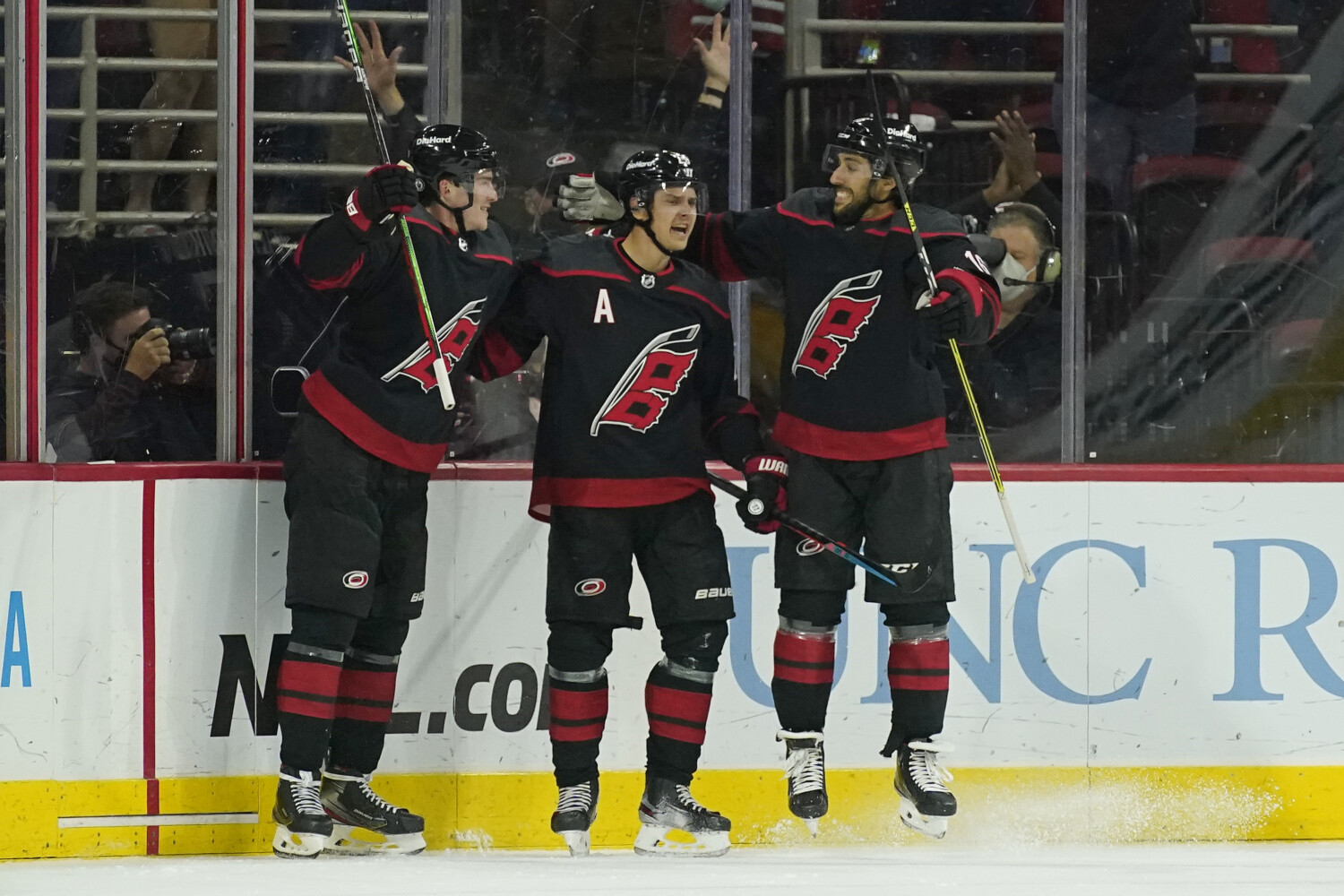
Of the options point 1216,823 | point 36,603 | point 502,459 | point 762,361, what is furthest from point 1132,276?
point 36,603

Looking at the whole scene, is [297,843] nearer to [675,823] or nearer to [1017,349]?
[675,823]

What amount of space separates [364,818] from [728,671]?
2.82ft

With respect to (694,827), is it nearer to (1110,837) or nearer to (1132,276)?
(1110,837)

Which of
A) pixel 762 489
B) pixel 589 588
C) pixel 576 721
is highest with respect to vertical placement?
pixel 762 489

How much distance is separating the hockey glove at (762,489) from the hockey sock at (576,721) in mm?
446

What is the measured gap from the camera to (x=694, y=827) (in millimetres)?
3434

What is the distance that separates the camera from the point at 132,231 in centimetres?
370

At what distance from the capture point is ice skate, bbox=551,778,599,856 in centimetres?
343

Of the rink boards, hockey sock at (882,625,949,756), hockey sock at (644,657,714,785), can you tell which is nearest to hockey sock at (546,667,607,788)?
hockey sock at (644,657,714,785)

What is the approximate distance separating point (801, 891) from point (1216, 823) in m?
1.25

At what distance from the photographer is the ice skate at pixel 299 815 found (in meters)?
3.36

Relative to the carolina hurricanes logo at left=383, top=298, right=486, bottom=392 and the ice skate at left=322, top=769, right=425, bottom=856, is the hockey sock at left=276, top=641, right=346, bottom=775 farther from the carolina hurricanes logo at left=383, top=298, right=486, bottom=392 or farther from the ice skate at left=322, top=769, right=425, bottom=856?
the carolina hurricanes logo at left=383, top=298, right=486, bottom=392

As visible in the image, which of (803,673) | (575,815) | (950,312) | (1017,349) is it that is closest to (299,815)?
(575,815)

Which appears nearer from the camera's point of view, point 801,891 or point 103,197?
point 801,891
